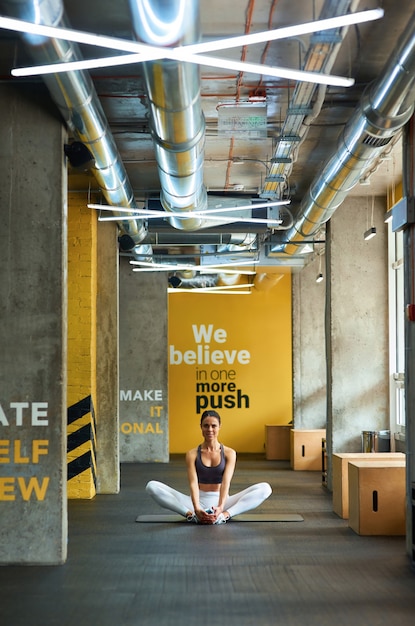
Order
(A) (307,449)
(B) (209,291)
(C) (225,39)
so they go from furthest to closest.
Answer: (B) (209,291)
(A) (307,449)
(C) (225,39)

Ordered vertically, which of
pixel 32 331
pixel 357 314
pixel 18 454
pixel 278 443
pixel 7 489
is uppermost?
pixel 357 314

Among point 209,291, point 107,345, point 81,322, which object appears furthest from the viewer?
point 209,291

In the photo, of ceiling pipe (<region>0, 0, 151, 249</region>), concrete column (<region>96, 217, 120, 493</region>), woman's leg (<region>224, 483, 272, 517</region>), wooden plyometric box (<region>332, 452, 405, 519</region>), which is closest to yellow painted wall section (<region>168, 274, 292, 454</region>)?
concrete column (<region>96, 217, 120, 493</region>)

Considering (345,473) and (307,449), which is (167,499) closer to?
(345,473)

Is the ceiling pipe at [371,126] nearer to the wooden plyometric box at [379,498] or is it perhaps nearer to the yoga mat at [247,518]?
the wooden plyometric box at [379,498]

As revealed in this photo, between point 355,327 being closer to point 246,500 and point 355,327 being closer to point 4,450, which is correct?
point 246,500

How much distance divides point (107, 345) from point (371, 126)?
6107 mm

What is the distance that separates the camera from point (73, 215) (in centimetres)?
1191

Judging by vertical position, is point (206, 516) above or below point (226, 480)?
below

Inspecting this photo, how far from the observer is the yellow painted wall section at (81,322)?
38.5 feet

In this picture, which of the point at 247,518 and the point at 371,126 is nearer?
the point at 371,126

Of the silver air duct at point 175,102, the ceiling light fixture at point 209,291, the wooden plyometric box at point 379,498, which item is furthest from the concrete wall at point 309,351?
the wooden plyometric box at point 379,498

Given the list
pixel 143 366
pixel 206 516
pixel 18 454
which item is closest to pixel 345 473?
pixel 206 516

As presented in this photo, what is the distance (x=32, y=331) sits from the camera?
7516mm
